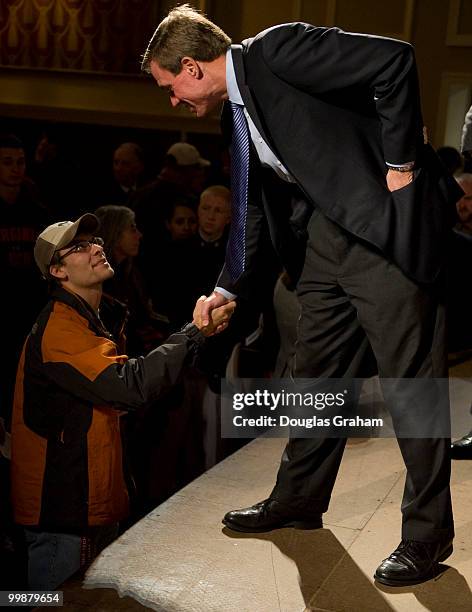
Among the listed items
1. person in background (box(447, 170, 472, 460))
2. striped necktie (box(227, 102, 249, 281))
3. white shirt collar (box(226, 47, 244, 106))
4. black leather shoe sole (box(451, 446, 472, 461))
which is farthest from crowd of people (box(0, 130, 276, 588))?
person in background (box(447, 170, 472, 460))

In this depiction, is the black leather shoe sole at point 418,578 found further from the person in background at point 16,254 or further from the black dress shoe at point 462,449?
the person in background at point 16,254

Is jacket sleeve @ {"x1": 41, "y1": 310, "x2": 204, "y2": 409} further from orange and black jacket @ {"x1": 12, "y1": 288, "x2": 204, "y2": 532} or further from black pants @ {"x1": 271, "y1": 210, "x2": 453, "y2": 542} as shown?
black pants @ {"x1": 271, "y1": 210, "x2": 453, "y2": 542}

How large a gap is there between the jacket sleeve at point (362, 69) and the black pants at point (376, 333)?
28 centimetres

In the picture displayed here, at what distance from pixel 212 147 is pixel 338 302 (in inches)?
273

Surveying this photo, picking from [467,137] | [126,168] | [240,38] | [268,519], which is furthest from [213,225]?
[240,38]

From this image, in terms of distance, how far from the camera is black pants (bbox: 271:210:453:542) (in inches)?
76.2

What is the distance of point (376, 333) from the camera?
1974 millimetres

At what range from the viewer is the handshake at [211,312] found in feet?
7.69

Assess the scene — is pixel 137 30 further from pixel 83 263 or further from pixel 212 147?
pixel 83 263

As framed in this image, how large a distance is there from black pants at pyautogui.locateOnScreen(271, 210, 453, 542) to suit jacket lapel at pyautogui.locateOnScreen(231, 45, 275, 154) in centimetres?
27

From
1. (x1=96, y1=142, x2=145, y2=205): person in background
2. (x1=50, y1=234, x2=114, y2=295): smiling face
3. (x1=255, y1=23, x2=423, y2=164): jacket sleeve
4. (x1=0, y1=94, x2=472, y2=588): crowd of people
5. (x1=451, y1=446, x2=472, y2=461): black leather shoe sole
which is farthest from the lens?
(x1=96, y1=142, x2=145, y2=205): person in background

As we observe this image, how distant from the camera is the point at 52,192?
6.55 metres

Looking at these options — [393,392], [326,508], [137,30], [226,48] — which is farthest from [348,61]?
[137,30]

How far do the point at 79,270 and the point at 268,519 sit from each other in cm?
87
